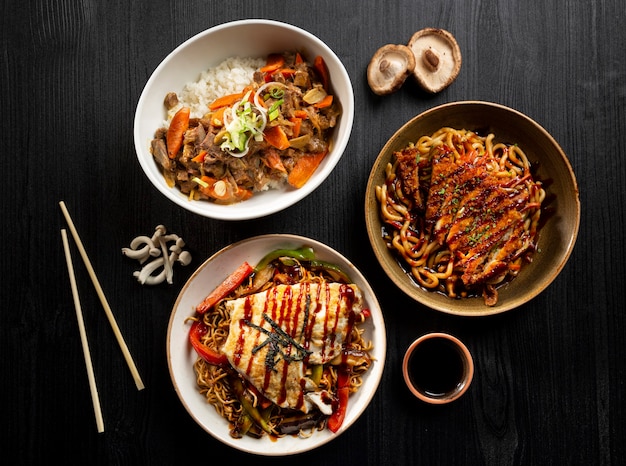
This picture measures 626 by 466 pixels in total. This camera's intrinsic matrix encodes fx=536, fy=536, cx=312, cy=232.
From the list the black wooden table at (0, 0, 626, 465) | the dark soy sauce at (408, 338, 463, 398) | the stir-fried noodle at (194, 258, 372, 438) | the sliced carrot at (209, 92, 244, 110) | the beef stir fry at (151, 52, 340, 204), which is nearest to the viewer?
the beef stir fry at (151, 52, 340, 204)

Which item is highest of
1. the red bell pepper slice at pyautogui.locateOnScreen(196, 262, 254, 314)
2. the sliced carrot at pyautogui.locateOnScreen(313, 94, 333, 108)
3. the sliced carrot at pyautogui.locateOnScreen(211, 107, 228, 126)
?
the sliced carrot at pyautogui.locateOnScreen(313, 94, 333, 108)

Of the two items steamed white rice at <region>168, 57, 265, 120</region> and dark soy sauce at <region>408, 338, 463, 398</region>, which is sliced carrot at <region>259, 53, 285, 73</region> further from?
dark soy sauce at <region>408, 338, 463, 398</region>

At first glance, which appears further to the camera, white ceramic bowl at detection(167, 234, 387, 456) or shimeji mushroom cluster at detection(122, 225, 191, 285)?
shimeji mushroom cluster at detection(122, 225, 191, 285)

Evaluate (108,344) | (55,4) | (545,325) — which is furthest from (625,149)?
(55,4)

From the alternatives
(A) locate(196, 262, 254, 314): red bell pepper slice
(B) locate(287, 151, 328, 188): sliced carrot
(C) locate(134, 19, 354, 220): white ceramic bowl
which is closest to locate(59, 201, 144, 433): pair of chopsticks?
(A) locate(196, 262, 254, 314): red bell pepper slice

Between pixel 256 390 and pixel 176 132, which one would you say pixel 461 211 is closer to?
pixel 256 390

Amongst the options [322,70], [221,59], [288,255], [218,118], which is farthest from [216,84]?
[288,255]
